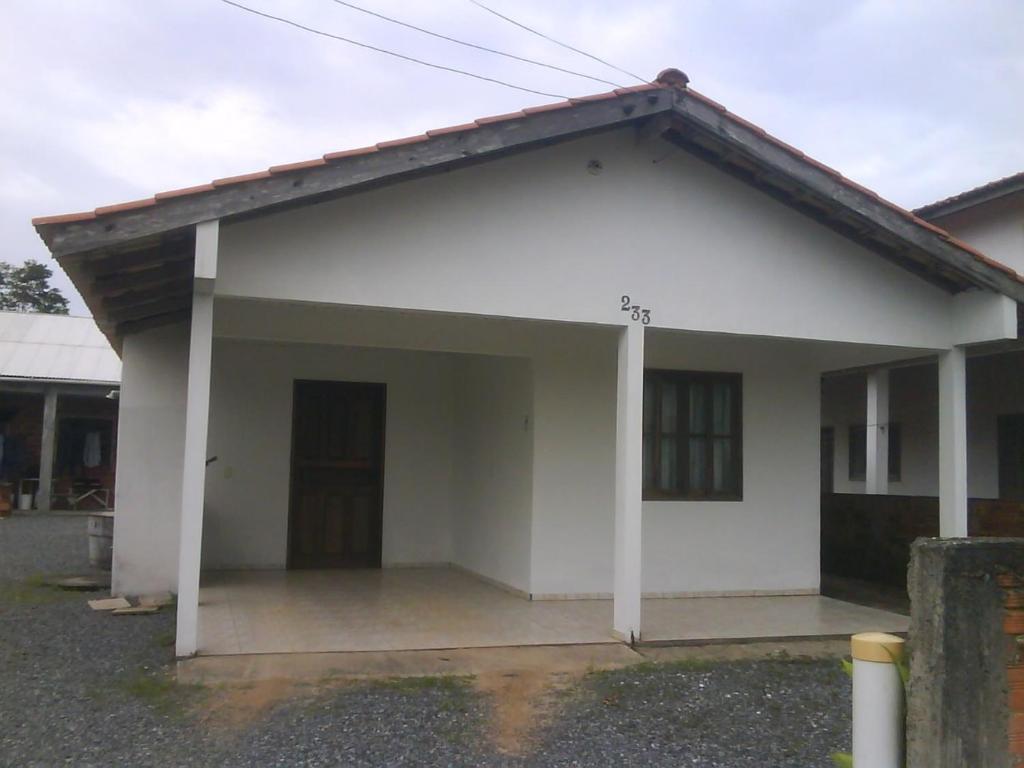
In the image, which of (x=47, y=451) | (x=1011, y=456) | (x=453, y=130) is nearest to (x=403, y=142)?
(x=453, y=130)

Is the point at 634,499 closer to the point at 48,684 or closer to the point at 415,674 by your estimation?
the point at 415,674

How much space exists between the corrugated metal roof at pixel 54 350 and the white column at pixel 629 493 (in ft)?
50.4

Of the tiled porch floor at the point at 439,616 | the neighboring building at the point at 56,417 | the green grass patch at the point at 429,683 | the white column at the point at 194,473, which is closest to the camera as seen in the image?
the green grass patch at the point at 429,683

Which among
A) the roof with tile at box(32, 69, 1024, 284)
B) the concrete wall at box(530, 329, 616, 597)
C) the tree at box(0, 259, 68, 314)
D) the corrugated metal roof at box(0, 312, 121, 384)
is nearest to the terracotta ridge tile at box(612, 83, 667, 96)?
the roof with tile at box(32, 69, 1024, 284)

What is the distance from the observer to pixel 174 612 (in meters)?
8.48

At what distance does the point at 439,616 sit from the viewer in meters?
8.05

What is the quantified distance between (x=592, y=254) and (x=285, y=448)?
4.99 metres

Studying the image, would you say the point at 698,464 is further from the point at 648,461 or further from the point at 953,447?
the point at 953,447

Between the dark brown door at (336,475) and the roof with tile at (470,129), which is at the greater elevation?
the roof with tile at (470,129)

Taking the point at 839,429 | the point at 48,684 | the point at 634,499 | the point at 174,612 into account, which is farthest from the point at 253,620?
the point at 839,429

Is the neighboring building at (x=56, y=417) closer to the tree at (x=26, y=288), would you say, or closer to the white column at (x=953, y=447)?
the white column at (x=953, y=447)

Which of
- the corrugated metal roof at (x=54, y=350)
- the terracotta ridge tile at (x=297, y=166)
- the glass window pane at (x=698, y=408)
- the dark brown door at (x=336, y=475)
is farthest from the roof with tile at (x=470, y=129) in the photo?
the corrugated metal roof at (x=54, y=350)

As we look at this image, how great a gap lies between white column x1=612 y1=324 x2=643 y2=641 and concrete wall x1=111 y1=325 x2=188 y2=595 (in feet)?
15.3

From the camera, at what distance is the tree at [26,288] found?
4547 centimetres
